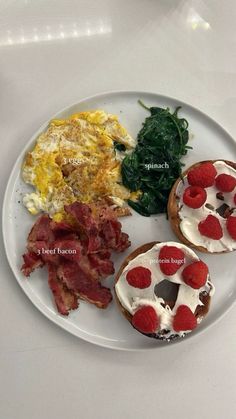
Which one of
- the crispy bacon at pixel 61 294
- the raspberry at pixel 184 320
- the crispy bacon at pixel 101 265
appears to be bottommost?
the raspberry at pixel 184 320

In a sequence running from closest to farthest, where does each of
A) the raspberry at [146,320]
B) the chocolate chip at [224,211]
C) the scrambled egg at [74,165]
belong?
the raspberry at [146,320]
the chocolate chip at [224,211]
the scrambled egg at [74,165]

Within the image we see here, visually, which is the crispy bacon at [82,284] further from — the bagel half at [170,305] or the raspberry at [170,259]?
the raspberry at [170,259]

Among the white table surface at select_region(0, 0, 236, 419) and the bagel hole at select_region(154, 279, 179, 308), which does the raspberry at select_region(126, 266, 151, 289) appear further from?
the white table surface at select_region(0, 0, 236, 419)

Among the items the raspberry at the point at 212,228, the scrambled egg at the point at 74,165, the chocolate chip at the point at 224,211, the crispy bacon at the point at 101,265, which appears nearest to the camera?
the raspberry at the point at 212,228

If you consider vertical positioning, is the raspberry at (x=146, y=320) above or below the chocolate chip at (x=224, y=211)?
below

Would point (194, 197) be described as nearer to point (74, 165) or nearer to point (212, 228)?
point (212, 228)

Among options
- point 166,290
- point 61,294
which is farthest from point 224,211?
point 61,294

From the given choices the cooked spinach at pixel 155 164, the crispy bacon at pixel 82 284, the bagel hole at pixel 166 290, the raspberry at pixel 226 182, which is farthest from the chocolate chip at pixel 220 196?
the crispy bacon at pixel 82 284
